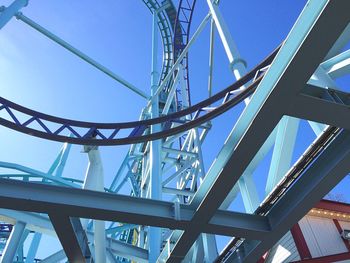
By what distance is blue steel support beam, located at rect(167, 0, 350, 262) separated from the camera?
2.08 m

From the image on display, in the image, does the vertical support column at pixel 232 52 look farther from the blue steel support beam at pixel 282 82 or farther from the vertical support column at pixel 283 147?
the blue steel support beam at pixel 282 82

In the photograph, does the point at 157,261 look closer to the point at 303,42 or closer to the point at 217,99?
Answer: the point at 217,99

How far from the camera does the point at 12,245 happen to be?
17.9ft

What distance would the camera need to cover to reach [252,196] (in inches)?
158

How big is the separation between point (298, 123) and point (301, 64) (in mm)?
1254

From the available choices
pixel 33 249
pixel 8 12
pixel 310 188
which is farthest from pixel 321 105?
pixel 33 249

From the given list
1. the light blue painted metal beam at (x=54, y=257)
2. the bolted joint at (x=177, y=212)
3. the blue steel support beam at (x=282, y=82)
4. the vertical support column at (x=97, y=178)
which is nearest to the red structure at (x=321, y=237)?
the vertical support column at (x=97, y=178)

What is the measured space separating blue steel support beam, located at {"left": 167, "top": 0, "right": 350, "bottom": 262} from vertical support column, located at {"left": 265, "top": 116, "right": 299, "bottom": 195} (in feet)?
1.94

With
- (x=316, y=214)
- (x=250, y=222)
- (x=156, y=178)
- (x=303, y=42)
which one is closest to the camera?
(x=303, y=42)

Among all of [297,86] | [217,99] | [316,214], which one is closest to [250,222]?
[217,99]

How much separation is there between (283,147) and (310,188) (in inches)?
19.2

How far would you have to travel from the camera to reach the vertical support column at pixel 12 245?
17.6ft

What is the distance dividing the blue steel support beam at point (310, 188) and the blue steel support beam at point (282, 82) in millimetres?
817

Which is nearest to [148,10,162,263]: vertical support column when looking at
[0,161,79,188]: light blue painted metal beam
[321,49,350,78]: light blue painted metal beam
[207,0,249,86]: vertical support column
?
[0,161,79,188]: light blue painted metal beam
